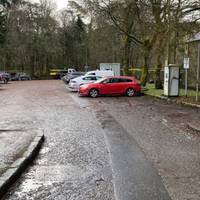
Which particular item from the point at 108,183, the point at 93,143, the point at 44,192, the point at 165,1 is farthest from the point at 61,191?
the point at 165,1

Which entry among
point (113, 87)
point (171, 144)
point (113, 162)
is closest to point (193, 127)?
point (171, 144)

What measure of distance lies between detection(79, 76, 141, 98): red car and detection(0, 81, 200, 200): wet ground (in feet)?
45.3

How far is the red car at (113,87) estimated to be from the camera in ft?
92.7

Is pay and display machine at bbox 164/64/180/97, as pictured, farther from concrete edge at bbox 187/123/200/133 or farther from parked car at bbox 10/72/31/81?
parked car at bbox 10/72/31/81

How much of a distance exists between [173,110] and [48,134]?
8.71 meters

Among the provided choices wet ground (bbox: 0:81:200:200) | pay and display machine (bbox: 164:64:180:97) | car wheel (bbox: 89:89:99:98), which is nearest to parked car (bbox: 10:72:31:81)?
car wheel (bbox: 89:89:99:98)

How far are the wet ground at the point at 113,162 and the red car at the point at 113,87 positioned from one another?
1382cm

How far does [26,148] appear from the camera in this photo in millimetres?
8781

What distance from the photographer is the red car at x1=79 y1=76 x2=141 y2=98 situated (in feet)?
92.7

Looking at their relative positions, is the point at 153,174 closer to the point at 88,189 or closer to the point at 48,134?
the point at 88,189

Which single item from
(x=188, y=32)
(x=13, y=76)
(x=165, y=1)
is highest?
(x=165, y=1)

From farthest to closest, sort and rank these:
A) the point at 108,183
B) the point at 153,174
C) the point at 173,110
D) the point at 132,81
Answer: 1. the point at 132,81
2. the point at 173,110
3. the point at 153,174
4. the point at 108,183

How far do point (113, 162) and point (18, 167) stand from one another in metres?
1.92

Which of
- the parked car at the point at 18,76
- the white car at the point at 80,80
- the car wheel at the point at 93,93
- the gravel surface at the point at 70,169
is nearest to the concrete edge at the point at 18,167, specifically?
the gravel surface at the point at 70,169
